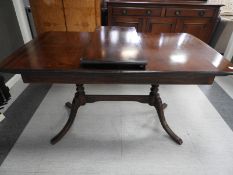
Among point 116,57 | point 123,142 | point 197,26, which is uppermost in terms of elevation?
point 116,57

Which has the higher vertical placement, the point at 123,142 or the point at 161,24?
the point at 161,24

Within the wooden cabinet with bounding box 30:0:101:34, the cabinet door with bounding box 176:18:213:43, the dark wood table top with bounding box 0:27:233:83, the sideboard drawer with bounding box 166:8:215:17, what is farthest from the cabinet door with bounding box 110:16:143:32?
the dark wood table top with bounding box 0:27:233:83

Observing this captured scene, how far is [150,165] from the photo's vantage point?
4.18 feet

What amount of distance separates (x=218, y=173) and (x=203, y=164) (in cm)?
11

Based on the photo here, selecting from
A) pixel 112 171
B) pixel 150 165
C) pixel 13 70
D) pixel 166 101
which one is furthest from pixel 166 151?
pixel 13 70

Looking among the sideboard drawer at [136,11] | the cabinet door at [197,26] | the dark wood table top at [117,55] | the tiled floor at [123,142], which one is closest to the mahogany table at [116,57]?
the dark wood table top at [117,55]

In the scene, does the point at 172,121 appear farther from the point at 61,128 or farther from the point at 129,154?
the point at 61,128

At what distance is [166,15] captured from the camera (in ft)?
7.95

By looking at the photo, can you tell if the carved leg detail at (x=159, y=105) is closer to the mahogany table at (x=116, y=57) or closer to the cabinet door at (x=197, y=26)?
the mahogany table at (x=116, y=57)

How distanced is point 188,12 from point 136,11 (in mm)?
778

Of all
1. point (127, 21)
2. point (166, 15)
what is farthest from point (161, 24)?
point (127, 21)

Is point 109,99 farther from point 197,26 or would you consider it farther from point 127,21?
point 197,26

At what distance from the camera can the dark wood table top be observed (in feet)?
2.78

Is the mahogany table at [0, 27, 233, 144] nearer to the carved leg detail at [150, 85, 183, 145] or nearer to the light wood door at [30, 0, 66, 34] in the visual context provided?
the carved leg detail at [150, 85, 183, 145]
